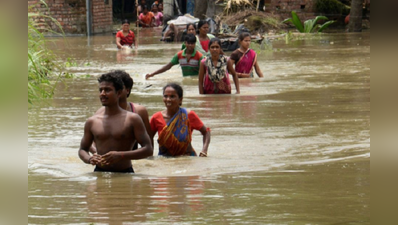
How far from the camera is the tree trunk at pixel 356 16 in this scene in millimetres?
24922

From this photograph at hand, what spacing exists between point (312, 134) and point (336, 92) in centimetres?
350

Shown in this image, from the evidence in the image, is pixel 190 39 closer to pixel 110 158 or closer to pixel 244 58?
pixel 244 58

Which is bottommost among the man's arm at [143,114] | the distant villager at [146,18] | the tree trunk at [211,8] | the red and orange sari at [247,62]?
the distant villager at [146,18]

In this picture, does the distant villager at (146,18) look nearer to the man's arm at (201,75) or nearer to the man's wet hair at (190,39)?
the man's wet hair at (190,39)

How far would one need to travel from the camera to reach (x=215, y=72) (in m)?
10.9

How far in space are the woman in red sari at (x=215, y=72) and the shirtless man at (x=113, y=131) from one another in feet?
16.3

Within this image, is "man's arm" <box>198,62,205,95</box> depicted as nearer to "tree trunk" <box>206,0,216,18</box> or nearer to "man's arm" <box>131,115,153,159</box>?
"man's arm" <box>131,115,153,159</box>

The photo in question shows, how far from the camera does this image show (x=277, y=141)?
766 centimetres

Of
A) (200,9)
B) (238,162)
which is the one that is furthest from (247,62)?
(200,9)

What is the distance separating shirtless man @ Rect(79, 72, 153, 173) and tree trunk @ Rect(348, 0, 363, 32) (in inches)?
810


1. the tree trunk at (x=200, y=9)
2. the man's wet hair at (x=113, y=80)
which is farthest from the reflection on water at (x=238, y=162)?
the tree trunk at (x=200, y=9)

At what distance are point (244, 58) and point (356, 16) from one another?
13.6m
